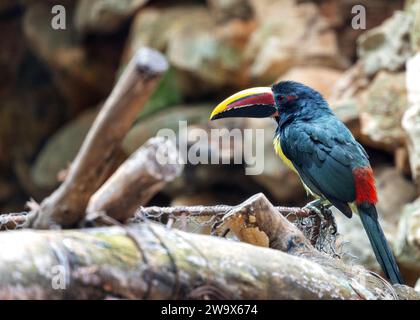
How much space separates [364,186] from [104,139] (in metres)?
2.27

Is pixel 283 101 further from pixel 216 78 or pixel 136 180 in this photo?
pixel 216 78

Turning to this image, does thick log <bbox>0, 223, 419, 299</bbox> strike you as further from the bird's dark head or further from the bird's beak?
the bird's dark head

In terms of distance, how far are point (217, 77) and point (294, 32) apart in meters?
0.97

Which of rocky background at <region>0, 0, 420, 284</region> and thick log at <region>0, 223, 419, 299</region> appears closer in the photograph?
thick log at <region>0, 223, 419, 299</region>

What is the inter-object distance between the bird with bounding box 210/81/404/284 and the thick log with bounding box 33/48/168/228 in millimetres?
1948

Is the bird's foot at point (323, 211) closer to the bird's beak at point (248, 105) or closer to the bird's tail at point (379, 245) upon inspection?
the bird's tail at point (379, 245)

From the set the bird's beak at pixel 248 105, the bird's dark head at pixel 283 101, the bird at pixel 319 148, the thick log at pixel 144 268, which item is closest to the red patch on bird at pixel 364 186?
the bird at pixel 319 148

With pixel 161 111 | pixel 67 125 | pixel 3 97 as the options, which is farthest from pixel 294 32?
pixel 3 97

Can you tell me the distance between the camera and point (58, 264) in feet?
5.97

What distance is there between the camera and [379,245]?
3.50 m

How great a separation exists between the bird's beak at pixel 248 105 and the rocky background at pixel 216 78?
1098 millimetres

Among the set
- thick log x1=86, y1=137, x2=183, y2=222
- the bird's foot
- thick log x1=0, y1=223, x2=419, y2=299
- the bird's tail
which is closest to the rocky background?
the bird's foot

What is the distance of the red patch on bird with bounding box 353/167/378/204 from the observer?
3.79 m

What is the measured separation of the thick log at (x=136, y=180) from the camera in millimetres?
1856
